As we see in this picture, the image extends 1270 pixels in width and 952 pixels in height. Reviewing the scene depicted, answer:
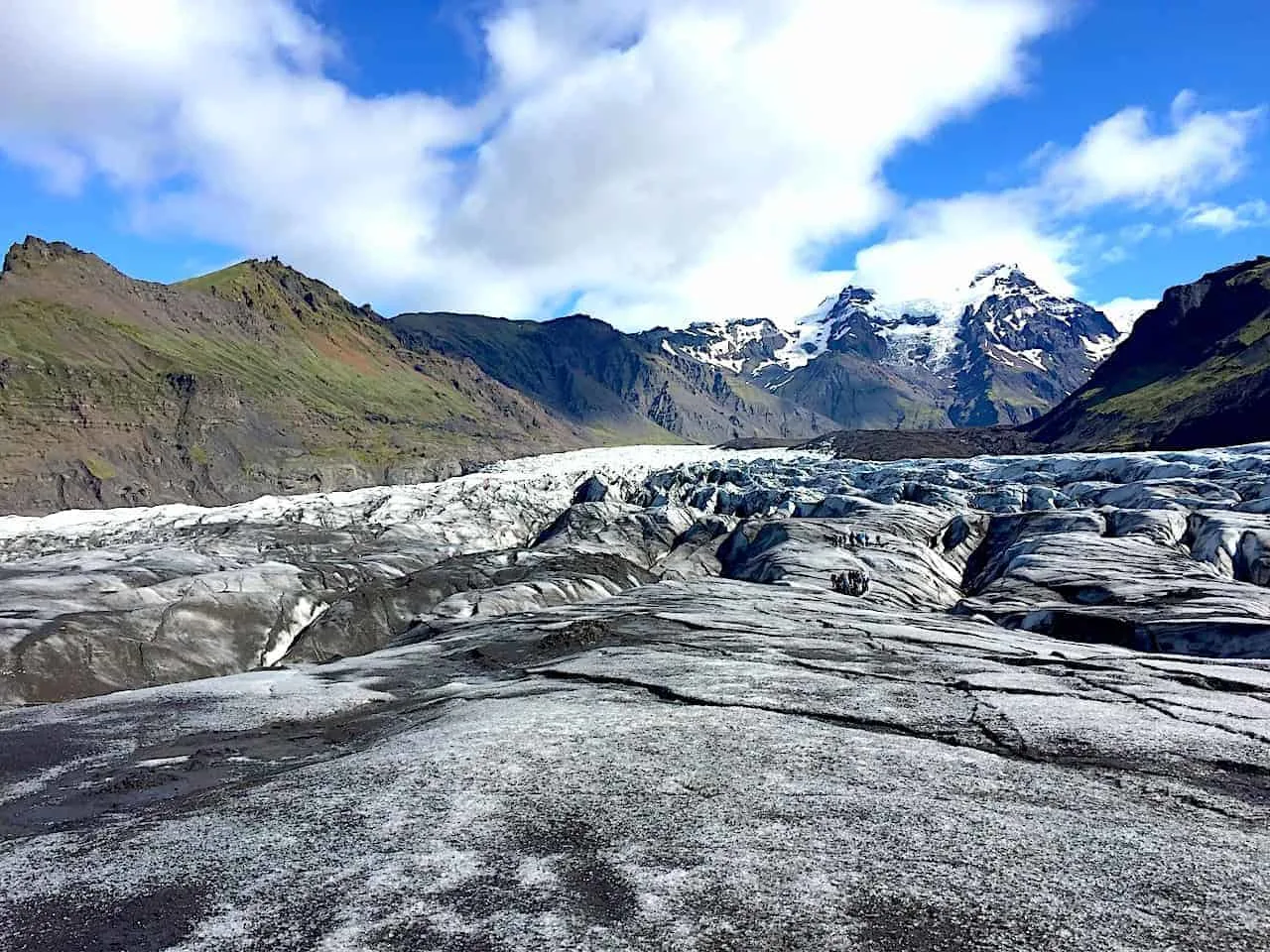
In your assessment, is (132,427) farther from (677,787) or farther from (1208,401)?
(1208,401)

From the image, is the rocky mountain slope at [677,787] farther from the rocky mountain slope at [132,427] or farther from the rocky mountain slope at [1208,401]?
the rocky mountain slope at [1208,401]

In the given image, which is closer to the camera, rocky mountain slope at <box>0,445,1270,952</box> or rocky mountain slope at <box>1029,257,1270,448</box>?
rocky mountain slope at <box>0,445,1270,952</box>

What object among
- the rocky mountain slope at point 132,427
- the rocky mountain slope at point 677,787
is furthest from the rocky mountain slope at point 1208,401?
the rocky mountain slope at point 132,427

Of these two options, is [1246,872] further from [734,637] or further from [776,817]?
[734,637]

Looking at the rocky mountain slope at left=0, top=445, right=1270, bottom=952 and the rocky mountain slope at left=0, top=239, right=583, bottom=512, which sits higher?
the rocky mountain slope at left=0, top=239, right=583, bottom=512

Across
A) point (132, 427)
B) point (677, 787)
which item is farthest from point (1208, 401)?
point (132, 427)

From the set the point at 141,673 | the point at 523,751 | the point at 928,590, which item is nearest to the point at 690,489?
the point at 928,590

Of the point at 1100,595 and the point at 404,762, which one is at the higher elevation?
the point at 404,762

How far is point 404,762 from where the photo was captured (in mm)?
11812

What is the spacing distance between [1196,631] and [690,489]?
69.1m

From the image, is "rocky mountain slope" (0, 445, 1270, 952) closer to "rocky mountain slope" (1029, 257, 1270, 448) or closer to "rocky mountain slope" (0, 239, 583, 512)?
"rocky mountain slope" (0, 239, 583, 512)

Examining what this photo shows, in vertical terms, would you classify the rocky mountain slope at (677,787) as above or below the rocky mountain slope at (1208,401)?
below

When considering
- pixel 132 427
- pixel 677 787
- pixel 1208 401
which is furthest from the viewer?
pixel 132 427

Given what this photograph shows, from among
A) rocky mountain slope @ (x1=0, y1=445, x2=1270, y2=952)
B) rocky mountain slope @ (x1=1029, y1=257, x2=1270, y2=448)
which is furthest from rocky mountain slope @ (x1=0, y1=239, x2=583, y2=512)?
rocky mountain slope @ (x1=1029, y1=257, x2=1270, y2=448)
